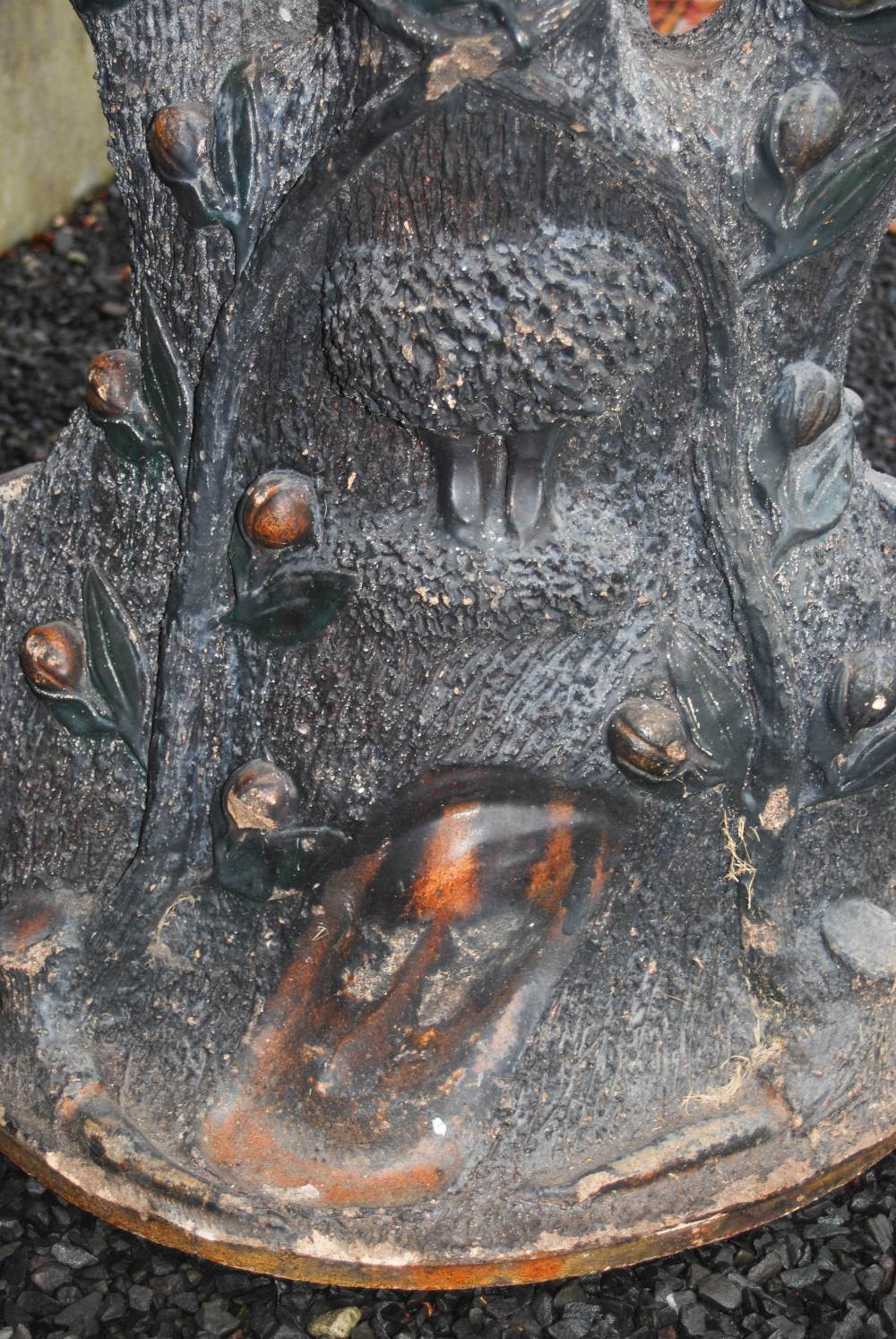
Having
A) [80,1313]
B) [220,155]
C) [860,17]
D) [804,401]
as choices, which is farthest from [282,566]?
[80,1313]

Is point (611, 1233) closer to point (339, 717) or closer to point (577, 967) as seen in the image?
point (577, 967)

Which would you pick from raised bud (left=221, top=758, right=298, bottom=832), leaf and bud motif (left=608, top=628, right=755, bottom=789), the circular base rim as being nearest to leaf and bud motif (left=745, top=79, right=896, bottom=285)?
leaf and bud motif (left=608, top=628, right=755, bottom=789)

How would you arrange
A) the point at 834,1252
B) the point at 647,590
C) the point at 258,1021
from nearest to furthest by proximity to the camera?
1. the point at 647,590
2. the point at 258,1021
3. the point at 834,1252

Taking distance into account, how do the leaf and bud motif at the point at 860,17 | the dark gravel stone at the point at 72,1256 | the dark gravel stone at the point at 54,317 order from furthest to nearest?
the dark gravel stone at the point at 54,317 < the dark gravel stone at the point at 72,1256 < the leaf and bud motif at the point at 860,17

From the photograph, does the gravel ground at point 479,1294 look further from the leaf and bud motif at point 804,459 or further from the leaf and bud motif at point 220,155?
the leaf and bud motif at point 220,155

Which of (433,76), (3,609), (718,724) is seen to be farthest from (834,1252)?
(433,76)

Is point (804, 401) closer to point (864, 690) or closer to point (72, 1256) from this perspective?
point (864, 690)

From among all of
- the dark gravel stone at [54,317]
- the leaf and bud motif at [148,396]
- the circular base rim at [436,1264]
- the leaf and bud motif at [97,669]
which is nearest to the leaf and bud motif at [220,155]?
the leaf and bud motif at [148,396]
